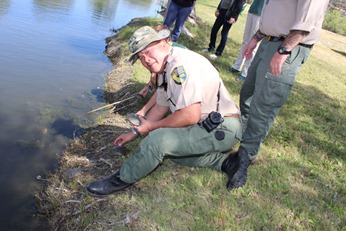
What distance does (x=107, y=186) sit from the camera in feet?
9.61

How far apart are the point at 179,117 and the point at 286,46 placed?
1154 mm

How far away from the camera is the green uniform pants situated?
282cm

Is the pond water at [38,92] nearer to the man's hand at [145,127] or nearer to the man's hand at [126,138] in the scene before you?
the man's hand at [126,138]

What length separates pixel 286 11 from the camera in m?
2.88

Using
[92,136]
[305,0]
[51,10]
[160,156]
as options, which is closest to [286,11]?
[305,0]

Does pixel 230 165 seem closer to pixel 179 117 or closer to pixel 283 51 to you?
pixel 179 117

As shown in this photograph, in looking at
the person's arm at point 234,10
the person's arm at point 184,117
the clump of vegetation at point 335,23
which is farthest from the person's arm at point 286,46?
the clump of vegetation at point 335,23

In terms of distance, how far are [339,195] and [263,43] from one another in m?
1.84

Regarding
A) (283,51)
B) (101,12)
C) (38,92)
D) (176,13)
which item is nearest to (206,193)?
(283,51)

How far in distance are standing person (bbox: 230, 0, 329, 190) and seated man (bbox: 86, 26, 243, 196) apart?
25 cm

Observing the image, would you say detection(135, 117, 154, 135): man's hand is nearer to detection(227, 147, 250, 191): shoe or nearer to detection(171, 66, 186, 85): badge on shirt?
detection(171, 66, 186, 85): badge on shirt

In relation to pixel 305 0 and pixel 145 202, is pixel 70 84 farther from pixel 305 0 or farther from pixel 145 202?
pixel 305 0

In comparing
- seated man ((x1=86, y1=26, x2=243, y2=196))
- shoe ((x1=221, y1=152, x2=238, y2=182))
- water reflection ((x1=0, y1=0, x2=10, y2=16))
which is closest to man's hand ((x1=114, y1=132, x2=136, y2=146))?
seated man ((x1=86, y1=26, x2=243, y2=196))

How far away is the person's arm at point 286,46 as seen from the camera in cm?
269
